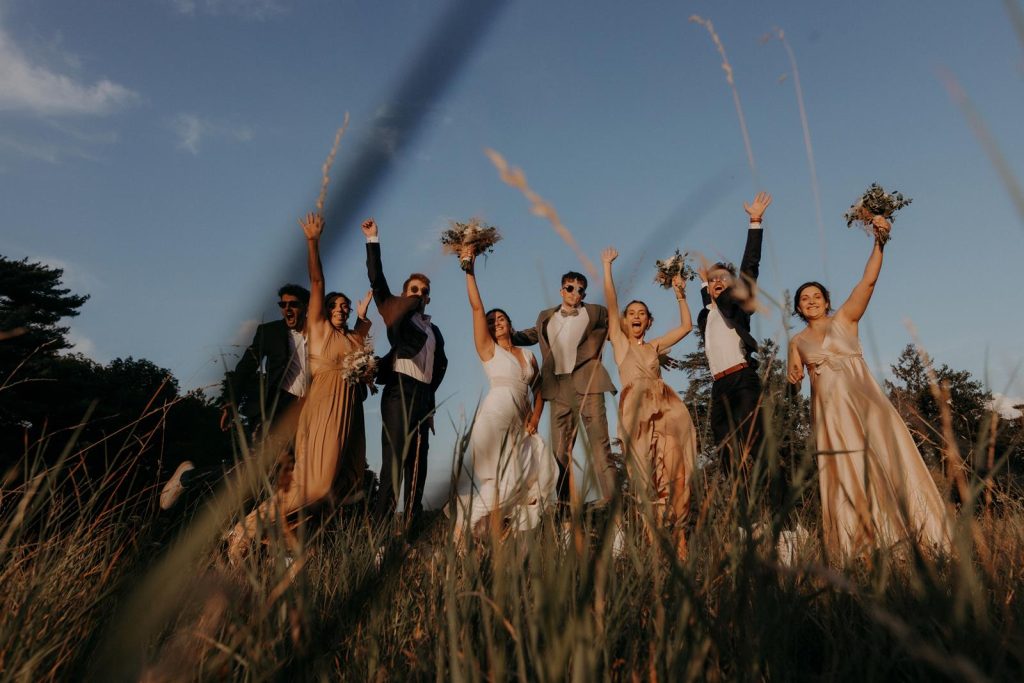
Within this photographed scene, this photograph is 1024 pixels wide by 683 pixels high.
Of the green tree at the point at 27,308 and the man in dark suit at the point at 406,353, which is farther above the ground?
the green tree at the point at 27,308

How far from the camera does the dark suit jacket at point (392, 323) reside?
6.03 m

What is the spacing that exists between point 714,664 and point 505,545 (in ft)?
1.82

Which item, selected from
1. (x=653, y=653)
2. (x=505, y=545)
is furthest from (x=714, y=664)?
(x=505, y=545)

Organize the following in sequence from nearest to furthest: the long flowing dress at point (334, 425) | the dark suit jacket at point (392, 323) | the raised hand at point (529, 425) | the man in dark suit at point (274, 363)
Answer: the man in dark suit at point (274, 363) < the raised hand at point (529, 425) < the long flowing dress at point (334, 425) < the dark suit jacket at point (392, 323)

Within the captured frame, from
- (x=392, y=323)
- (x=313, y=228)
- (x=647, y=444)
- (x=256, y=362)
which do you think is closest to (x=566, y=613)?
(x=647, y=444)

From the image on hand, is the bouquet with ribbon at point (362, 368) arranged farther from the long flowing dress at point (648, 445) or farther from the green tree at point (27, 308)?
the green tree at point (27, 308)

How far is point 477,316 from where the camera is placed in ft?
21.4

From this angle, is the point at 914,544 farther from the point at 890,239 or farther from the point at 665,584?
the point at 890,239

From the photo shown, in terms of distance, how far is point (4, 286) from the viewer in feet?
112

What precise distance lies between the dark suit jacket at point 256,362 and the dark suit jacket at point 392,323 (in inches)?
188

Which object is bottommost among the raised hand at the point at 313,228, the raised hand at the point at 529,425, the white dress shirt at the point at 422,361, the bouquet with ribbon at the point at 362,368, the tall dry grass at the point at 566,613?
the tall dry grass at the point at 566,613

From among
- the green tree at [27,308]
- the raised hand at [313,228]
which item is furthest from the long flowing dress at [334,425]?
the green tree at [27,308]

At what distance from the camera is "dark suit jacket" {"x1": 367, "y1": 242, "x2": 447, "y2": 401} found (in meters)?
6.03

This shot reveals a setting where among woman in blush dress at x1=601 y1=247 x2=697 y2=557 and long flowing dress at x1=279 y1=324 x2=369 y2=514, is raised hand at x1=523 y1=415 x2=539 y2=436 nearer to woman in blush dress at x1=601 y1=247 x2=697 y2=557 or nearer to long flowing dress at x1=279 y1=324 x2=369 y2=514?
woman in blush dress at x1=601 y1=247 x2=697 y2=557
